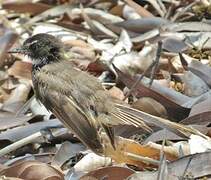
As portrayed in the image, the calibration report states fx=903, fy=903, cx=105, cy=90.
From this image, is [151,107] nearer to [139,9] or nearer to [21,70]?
[21,70]

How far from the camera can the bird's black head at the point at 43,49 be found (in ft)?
19.8

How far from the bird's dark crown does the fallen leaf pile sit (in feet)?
0.37

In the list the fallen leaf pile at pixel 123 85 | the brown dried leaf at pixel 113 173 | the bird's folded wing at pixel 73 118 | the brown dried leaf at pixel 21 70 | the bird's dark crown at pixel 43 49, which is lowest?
the brown dried leaf at pixel 21 70

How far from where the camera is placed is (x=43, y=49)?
20.0ft

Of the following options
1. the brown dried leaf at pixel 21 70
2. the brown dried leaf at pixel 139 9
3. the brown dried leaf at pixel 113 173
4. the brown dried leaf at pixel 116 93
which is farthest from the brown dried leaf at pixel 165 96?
the brown dried leaf at pixel 139 9

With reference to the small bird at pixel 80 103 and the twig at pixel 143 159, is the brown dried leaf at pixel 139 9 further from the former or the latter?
the twig at pixel 143 159

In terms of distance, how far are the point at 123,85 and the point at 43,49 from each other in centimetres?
67

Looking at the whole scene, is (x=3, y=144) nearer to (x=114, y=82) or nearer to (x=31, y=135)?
(x=31, y=135)

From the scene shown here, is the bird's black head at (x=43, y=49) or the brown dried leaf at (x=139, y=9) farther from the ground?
the bird's black head at (x=43, y=49)

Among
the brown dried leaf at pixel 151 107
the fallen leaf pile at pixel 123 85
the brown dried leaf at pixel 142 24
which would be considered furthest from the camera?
the brown dried leaf at pixel 142 24

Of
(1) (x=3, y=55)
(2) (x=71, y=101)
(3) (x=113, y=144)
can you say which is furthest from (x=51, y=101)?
(1) (x=3, y=55)

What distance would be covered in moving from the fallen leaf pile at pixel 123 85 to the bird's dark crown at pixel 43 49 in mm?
112

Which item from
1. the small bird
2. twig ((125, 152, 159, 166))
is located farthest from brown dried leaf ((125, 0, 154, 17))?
twig ((125, 152, 159, 166))

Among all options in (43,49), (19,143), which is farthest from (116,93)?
(19,143)
